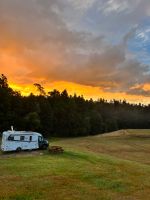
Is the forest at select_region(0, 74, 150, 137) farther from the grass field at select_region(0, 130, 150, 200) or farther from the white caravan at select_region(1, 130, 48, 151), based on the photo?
the grass field at select_region(0, 130, 150, 200)

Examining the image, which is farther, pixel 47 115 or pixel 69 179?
pixel 47 115

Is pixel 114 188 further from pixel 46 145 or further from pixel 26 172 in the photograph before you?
pixel 46 145

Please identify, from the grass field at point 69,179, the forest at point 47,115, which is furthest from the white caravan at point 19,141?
the forest at point 47,115

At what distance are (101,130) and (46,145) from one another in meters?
106

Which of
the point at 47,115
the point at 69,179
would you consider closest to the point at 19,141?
the point at 69,179

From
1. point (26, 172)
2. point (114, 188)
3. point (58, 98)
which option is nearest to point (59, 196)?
point (114, 188)

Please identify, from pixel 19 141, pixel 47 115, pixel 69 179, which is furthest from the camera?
pixel 47 115

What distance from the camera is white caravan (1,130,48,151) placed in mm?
61031

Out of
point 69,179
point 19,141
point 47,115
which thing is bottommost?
point 69,179

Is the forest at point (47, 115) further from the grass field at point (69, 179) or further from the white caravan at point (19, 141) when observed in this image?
the grass field at point (69, 179)

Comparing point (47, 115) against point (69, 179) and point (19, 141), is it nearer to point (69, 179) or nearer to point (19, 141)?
point (19, 141)

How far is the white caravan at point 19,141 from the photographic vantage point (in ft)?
200

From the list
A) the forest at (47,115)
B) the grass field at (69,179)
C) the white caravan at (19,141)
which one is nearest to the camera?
the grass field at (69,179)

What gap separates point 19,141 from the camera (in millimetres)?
61531
